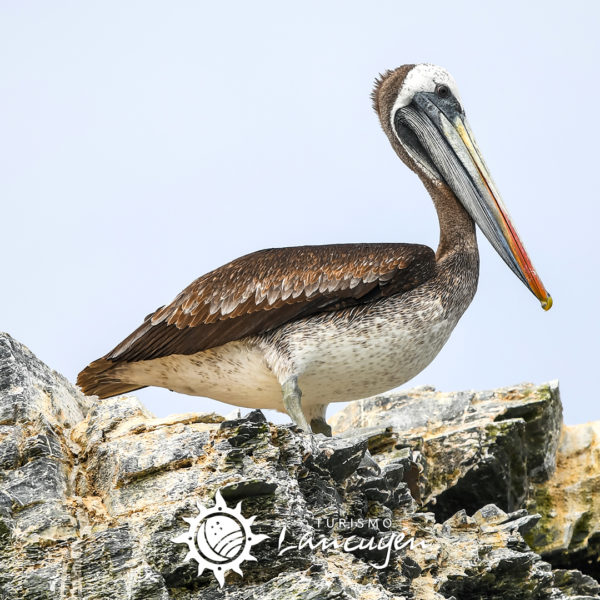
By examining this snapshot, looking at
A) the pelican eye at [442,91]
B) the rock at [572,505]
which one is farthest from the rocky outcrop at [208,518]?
the pelican eye at [442,91]

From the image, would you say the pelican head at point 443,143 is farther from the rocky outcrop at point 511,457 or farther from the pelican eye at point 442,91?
the rocky outcrop at point 511,457

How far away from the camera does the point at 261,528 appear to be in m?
6.49

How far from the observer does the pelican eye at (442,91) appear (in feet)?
34.9

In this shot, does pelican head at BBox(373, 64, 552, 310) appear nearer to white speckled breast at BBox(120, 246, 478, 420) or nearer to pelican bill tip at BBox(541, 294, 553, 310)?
Answer: pelican bill tip at BBox(541, 294, 553, 310)

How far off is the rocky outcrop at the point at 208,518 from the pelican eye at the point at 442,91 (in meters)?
3.82

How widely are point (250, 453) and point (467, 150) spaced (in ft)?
15.3

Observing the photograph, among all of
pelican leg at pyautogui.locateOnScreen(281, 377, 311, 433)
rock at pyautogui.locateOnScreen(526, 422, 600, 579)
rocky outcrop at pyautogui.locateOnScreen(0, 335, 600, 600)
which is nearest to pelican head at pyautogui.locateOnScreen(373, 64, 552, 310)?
rock at pyautogui.locateOnScreen(526, 422, 600, 579)

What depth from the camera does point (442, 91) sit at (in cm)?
1065

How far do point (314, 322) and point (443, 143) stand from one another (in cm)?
248

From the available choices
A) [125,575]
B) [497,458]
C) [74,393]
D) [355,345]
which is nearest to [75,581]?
[125,575]

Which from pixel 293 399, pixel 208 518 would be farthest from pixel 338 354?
pixel 208 518

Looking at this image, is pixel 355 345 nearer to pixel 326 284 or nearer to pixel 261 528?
pixel 326 284

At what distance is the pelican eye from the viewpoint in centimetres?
1064

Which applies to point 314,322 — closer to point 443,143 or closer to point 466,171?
point 466,171
